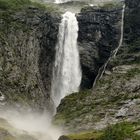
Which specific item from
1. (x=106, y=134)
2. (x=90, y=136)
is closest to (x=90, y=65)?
(x=90, y=136)

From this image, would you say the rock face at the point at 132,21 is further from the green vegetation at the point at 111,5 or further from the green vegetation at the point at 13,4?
the green vegetation at the point at 13,4

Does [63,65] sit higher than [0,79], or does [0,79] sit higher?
[63,65]

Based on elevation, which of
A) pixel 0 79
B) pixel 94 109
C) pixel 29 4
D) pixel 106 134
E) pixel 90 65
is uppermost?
pixel 29 4

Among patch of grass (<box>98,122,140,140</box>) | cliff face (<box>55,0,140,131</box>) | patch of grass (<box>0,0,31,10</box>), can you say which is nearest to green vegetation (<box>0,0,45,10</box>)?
patch of grass (<box>0,0,31,10</box>)

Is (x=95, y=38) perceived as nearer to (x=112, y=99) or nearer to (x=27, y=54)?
(x=27, y=54)

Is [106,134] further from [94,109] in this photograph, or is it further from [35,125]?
[35,125]

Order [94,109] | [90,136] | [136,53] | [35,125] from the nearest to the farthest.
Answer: [90,136], [94,109], [35,125], [136,53]

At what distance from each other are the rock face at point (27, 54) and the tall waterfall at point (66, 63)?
2481 mm

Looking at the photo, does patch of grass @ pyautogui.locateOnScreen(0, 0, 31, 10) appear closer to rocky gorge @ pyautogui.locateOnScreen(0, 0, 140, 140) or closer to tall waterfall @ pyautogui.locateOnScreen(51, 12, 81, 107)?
rocky gorge @ pyautogui.locateOnScreen(0, 0, 140, 140)

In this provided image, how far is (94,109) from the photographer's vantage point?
130125mm

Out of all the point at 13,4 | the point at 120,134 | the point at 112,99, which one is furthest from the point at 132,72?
the point at 120,134

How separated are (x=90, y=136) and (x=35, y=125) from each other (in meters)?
47.7

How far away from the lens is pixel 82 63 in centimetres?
17000

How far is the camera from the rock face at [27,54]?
149750 millimetres
